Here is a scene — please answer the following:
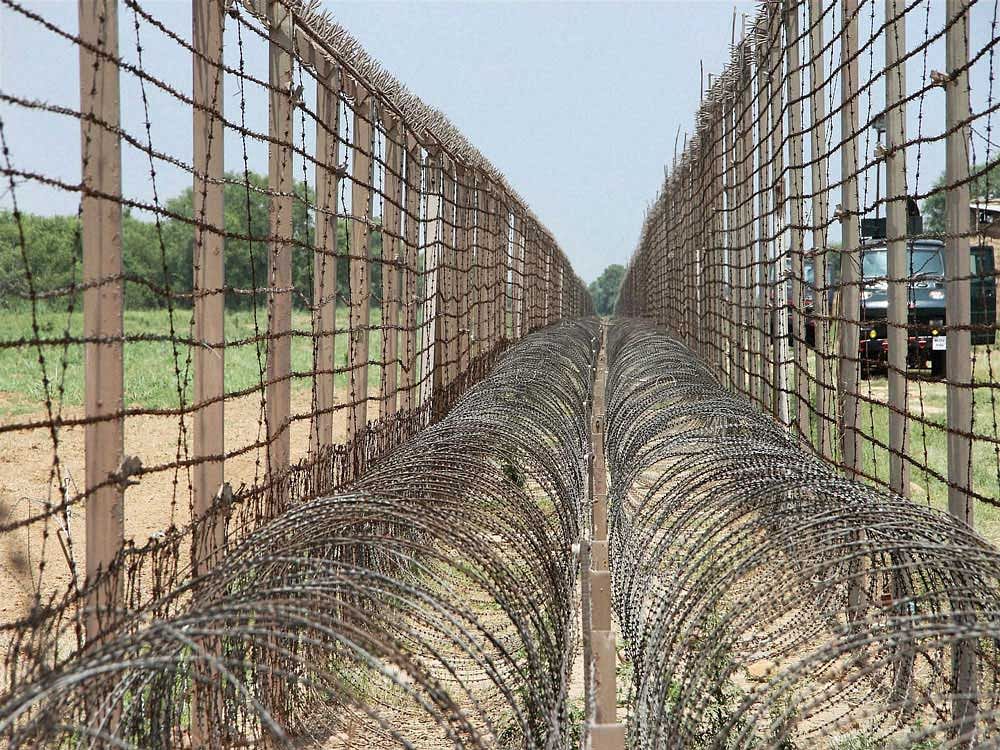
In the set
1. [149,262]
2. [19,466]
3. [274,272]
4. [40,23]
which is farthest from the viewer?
[149,262]

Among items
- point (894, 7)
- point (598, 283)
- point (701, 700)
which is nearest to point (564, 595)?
point (701, 700)

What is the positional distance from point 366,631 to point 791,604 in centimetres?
170

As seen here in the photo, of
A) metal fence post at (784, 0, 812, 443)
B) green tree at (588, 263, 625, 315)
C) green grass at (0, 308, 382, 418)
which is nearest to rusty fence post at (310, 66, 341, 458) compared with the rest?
metal fence post at (784, 0, 812, 443)

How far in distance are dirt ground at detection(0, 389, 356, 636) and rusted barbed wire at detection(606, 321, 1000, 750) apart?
64.1 inches

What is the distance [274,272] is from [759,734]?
8.14 ft

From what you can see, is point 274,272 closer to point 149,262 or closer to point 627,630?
point 627,630

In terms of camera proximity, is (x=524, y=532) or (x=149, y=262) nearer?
(x=524, y=532)

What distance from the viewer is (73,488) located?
710cm

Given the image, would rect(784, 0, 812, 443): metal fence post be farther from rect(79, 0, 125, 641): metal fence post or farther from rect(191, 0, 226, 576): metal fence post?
rect(79, 0, 125, 641): metal fence post

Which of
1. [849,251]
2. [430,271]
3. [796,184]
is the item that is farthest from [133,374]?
[849,251]

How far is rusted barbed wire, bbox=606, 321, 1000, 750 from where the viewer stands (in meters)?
2.61

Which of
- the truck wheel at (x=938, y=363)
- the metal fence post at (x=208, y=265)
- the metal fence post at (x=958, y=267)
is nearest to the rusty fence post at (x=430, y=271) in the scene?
the metal fence post at (x=208, y=265)

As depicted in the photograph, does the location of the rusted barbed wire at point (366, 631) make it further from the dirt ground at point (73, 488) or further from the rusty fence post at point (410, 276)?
the rusty fence post at point (410, 276)

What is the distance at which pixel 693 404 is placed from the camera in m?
5.48
